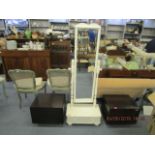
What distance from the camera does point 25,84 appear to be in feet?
8.48

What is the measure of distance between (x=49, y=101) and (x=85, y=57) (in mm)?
1293

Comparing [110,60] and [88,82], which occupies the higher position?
[110,60]

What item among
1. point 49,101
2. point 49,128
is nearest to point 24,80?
point 49,101

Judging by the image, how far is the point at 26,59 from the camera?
356 centimetres

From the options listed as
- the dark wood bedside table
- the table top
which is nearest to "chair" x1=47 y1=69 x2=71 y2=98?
the table top

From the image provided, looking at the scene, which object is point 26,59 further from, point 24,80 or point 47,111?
point 47,111

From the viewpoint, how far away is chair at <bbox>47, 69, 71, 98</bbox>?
8.29 feet

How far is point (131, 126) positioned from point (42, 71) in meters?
2.40

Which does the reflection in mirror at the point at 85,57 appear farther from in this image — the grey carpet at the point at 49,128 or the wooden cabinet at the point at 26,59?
the grey carpet at the point at 49,128

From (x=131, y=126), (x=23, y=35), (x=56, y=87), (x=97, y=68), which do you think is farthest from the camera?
(x=23, y=35)

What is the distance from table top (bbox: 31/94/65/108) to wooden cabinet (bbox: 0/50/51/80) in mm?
1334
